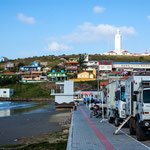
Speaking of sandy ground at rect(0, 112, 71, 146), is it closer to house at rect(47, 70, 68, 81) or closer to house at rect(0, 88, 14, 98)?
house at rect(0, 88, 14, 98)

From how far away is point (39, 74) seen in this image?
143 m

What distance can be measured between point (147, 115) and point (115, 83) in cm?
887

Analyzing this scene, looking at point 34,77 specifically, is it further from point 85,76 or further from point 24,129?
point 24,129

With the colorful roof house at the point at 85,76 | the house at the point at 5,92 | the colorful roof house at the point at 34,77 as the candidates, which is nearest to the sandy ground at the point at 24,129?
the house at the point at 5,92

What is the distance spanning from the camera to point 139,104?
46.7ft

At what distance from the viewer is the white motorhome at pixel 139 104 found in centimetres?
1352

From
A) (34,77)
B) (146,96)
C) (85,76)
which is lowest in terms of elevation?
(146,96)

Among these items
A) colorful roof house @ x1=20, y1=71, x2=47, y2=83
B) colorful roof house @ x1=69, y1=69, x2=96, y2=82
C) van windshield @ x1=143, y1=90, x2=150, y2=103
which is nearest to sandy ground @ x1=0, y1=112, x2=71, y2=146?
van windshield @ x1=143, y1=90, x2=150, y2=103

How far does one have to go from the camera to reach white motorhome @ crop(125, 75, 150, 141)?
44.4ft

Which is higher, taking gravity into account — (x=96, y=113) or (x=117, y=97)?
(x=117, y=97)

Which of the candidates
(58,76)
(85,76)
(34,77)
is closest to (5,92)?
(58,76)

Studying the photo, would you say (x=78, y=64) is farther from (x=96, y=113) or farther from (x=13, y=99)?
(x=96, y=113)

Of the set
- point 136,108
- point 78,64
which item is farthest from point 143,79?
point 78,64

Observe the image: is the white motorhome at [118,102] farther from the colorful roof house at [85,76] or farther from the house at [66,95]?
the colorful roof house at [85,76]
